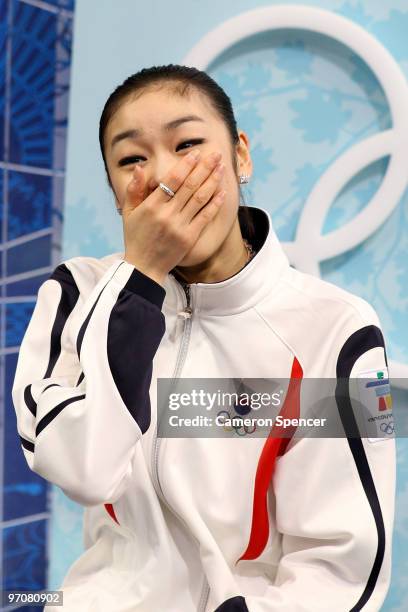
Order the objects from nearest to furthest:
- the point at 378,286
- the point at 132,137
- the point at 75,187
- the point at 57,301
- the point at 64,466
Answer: the point at 64,466, the point at 132,137, the point at 57,301, the point at 378,286, the point at 75,187

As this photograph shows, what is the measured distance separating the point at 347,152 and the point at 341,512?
2.56 feet

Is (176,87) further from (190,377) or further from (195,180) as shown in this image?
(190,377)

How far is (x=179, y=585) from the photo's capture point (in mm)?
1042

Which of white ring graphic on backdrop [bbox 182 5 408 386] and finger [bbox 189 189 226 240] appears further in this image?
white ring graphic on backdrop [bbox 182 5 408 386]

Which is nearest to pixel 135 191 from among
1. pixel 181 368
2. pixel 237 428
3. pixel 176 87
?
pixel 176 87

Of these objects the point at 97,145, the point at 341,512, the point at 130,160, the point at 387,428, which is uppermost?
the point at 97,145

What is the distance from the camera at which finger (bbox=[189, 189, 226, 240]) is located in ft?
3.22

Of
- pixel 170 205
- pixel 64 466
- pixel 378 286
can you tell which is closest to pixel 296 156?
pixel 378 286

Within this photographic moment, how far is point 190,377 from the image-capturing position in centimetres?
107

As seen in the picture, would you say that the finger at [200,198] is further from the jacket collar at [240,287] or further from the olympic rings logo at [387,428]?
the olympic rings logo at [387,428]

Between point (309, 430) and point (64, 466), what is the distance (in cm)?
35

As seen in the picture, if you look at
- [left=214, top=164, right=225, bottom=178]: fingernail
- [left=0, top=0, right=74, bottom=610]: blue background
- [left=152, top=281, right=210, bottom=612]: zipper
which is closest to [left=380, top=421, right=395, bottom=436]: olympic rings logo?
[left=152, top=281, right=210, bottom=612]: zipper

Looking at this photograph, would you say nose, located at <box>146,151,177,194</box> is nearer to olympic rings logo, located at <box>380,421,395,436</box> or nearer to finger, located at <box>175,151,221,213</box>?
finger, located at <box>175,151,221,213</box>

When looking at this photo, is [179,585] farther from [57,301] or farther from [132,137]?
[132,137]
